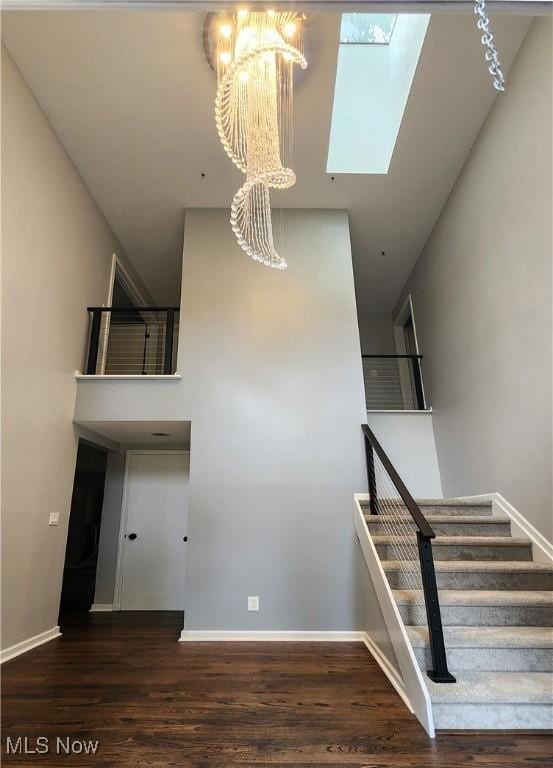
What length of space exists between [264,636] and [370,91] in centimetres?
533

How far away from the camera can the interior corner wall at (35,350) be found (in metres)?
3.04

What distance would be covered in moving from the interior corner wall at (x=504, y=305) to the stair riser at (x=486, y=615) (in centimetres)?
65

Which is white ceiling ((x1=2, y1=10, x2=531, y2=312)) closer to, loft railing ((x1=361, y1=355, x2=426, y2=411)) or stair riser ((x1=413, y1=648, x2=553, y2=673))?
loft railing ((x1=361, y1=355, x2=426, y2=411))

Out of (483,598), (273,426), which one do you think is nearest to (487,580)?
(483,598)

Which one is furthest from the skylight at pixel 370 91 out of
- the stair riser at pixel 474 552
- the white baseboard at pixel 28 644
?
the white baseboard at pixel 28 644

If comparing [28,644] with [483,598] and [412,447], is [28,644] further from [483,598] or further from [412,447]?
[412,447]

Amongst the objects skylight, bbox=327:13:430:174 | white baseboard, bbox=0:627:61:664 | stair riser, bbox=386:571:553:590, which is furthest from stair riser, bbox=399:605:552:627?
skylight, bbox=327:13:430:174

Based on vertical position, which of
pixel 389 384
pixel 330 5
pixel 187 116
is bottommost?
pixel 330 5

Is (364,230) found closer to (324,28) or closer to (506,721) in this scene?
(324,28)

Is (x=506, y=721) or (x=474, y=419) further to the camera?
(x=474, y=419)

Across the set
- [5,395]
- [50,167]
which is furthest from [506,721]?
[50,167]

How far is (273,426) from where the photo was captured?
157 inches

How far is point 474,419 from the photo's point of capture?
401 cm

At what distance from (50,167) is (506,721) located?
520 centimetres
